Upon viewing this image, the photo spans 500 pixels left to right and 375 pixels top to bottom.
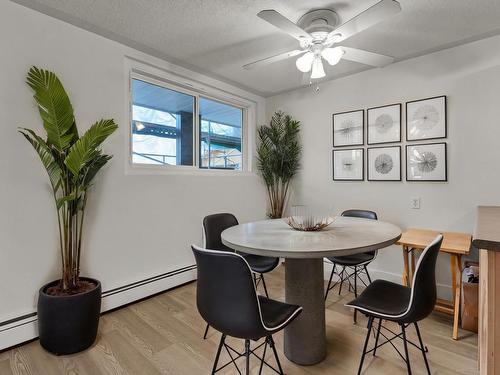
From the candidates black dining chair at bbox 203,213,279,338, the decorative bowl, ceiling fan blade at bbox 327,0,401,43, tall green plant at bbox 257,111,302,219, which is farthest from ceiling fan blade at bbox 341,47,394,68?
black dining chair at bbox 203,213,279,338

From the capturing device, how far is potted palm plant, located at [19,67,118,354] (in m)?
1.86

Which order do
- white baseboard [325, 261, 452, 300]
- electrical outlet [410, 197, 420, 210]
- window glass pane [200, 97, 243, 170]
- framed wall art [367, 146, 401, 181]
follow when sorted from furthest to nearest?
1. window glass pane [200, 97, 243, 170]
2. framed wall art [367, 146, 401, 181]
3. electrical outlet [410, 197, 420, 210]
4. white baseboard [325, 261, 452, 300]

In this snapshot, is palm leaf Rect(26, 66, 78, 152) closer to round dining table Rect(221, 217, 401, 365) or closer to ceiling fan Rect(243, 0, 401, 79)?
round dining table Rect(221, 217, 401, 365)

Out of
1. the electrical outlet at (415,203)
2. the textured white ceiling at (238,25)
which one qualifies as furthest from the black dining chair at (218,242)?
the electrical outlet at (415,203)

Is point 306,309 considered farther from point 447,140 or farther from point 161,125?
point 161,125

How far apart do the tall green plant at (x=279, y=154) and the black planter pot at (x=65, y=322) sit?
256 centimetres

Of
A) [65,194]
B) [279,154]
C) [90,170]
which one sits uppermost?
[279,154]

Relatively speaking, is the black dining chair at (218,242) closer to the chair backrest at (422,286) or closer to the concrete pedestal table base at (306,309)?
the concrete pedestal table base at (306,309)

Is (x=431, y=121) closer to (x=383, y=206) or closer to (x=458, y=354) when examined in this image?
(x=383, y=206)

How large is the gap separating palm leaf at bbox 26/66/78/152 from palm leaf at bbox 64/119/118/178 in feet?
0.40

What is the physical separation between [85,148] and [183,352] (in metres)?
1.59

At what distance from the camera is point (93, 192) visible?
2.38 metres

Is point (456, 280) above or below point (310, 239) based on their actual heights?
below

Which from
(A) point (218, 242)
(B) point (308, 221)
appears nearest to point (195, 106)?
(A) point (218, 242)
